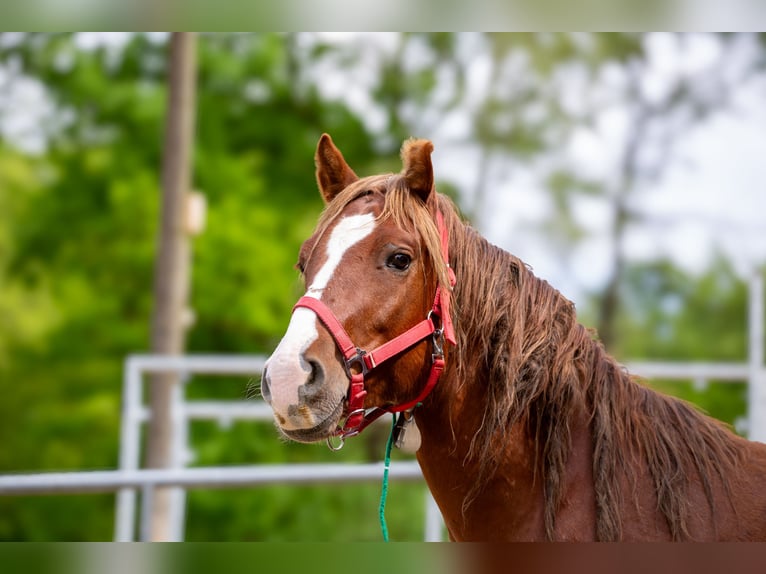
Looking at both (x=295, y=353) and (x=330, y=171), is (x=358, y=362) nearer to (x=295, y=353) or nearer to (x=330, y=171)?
(x=295, y=353)

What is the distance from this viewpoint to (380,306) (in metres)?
2.41

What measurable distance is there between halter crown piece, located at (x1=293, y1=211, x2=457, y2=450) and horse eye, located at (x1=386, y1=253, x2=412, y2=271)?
13cm

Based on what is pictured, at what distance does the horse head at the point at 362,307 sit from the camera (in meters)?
2.27

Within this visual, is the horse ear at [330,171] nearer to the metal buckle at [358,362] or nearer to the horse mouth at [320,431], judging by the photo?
the metal buckle at [358,362]

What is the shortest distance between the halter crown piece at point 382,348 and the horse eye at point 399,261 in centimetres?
13

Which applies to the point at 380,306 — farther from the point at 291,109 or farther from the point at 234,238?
the point at 291,109

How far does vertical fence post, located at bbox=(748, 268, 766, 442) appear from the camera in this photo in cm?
502

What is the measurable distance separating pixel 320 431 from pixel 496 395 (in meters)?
0.59

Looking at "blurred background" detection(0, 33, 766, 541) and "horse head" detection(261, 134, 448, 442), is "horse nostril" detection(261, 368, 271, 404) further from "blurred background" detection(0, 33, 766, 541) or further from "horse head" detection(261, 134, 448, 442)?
"blurred background" detection(0, 33, 766, 541)

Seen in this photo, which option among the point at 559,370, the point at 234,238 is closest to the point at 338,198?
the point at 559,370

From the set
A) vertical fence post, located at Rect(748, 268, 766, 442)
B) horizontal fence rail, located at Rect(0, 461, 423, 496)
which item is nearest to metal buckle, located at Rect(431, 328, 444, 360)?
horizontal fence rail, located at Rect(0, 461, 423, 496)

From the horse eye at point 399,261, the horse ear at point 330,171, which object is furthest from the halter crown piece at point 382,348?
the horse ear at point 330,171

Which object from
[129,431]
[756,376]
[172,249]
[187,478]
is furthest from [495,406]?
[172,249]
